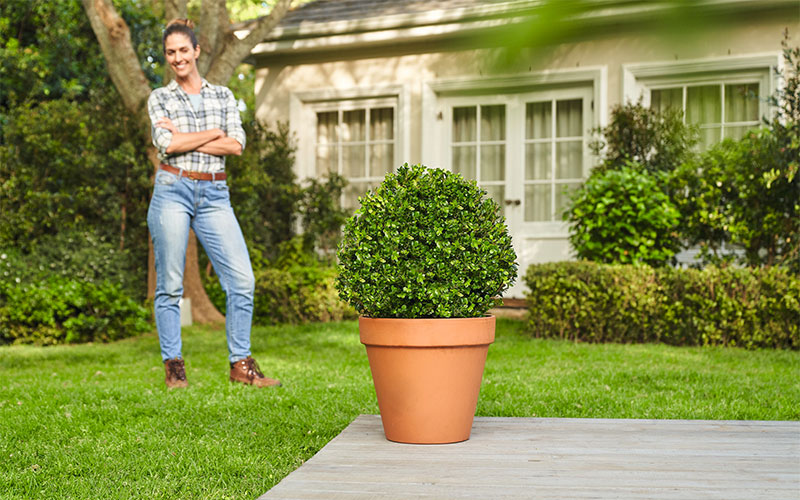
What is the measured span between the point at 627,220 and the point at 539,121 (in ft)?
9.24

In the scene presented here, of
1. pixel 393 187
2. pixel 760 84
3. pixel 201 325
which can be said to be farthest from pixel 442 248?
pixel 760 84

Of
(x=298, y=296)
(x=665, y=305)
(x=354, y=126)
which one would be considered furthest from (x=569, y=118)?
(x=298, y=296)

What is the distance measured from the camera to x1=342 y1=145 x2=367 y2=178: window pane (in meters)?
10.1

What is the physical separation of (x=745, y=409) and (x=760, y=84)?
5444 millimetres

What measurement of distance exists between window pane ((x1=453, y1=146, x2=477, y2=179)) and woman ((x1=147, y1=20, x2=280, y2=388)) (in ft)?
17.7

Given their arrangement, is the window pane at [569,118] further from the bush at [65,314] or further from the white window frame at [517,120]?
the bush at [65,314]

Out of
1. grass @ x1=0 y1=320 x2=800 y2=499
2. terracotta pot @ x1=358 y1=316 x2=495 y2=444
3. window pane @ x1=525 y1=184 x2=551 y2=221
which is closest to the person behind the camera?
terracotta pot @ x1=358 y1=316 x2=495 y2=444

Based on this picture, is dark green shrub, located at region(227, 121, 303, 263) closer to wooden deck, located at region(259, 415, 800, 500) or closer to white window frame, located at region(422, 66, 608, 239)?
white window frame, located at region(422, 66, 608, 239)

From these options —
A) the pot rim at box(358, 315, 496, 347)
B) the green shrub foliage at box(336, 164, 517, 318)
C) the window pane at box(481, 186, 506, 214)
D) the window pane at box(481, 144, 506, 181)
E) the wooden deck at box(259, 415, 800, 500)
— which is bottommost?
the wooden deck at box(259, 415, 800, 500)

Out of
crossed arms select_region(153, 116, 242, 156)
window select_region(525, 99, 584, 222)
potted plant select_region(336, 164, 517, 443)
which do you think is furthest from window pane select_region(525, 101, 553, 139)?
potted plant select_region(336, 164, 517, 443)

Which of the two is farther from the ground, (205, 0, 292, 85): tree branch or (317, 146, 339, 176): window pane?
(205, 0, 292, 85): tree branch

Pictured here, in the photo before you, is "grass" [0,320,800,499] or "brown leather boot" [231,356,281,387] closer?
"grass" [0,320,800,499]

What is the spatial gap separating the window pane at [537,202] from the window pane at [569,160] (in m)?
0.23

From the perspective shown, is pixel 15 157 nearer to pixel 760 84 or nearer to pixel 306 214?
pixel 306 214
